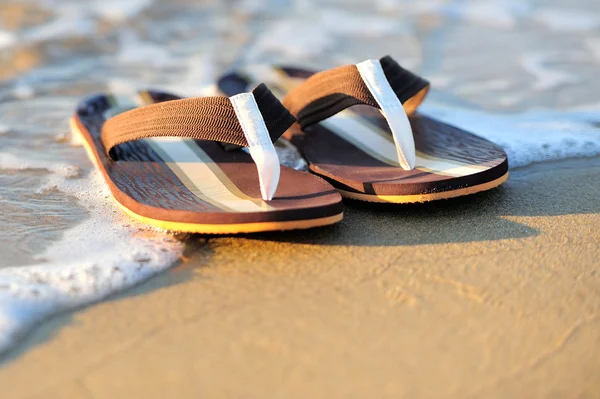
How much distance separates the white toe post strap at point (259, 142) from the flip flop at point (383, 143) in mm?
206

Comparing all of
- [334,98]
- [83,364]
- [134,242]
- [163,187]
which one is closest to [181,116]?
[163,187]

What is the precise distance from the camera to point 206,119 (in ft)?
5.33

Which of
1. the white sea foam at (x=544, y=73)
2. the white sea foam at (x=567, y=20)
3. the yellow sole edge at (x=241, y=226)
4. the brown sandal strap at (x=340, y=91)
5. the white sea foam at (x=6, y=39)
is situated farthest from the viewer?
the white sea foam at (x=567, y=20)

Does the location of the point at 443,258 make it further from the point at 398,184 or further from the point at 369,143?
the point at 369,143

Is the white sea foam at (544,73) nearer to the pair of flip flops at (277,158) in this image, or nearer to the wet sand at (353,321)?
the pair of flip flops at (277,158)

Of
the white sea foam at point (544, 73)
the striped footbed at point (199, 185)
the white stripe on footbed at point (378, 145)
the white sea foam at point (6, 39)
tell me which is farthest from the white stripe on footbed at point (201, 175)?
the white sea foam at point (6, 39)

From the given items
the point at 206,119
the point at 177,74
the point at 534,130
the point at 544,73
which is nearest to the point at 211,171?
the point at 206,119

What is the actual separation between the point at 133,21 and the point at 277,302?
2.83m

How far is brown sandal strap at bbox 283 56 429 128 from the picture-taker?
5.94 ft

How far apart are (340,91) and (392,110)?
6.7 inches

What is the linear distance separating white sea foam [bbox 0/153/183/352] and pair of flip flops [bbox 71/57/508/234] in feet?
0.21

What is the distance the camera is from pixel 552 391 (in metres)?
1.09

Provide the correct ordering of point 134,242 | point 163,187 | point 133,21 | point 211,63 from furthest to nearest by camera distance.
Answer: point 133,21 < point 211,63 < point 163,187 < point 134,242

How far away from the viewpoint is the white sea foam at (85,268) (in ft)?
4.25
